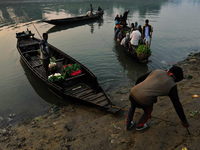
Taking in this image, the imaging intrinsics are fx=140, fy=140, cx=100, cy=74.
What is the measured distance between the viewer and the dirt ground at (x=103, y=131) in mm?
3807

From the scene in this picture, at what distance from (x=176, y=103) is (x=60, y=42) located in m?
15.6

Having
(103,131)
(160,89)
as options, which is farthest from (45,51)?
(160,89)

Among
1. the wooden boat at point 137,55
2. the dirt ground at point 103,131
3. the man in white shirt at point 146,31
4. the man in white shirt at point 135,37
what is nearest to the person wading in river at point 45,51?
the dirt ground at point 103,131

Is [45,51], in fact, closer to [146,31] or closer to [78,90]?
[78,90]

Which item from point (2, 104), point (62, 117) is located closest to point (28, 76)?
point (2, 104)

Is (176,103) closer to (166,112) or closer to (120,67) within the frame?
(166,112)

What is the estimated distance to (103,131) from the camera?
457 cm

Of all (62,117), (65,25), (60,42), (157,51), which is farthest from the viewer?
(65,25)

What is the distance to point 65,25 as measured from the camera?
80.5 ft

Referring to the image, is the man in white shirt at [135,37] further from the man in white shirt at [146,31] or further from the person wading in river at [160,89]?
the person wading in river at [160,89]

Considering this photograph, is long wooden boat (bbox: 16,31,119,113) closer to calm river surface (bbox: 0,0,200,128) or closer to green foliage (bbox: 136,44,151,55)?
calm river surface (bbox: 0,0,200,128)

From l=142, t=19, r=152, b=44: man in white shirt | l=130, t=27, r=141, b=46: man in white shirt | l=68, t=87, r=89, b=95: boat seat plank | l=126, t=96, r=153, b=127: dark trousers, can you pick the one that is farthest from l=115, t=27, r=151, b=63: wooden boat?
l=126, t=96, r=153, b=127: dark trousers

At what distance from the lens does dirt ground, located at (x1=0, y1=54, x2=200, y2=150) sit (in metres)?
3.81

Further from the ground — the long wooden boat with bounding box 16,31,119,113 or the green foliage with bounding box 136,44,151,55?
the green foliage with bounding box 136,44,151,55
